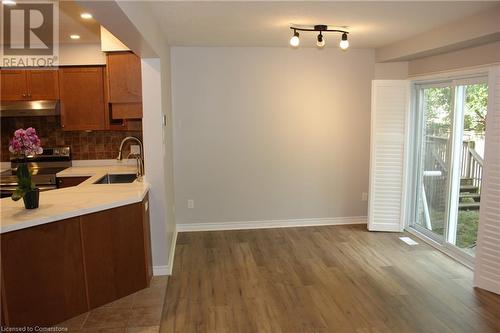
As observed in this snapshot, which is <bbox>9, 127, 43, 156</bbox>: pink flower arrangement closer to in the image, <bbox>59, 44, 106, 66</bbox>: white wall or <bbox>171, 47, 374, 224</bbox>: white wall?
<bbox>59, 44, 106, 66</bbox>: white wall

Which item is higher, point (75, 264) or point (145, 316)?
point (75, 264)

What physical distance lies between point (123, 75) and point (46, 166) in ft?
6.50

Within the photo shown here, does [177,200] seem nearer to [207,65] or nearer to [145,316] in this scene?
[207,65]

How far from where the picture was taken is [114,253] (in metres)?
3.18

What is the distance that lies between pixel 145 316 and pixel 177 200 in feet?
7.57

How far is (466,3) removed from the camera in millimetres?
2975

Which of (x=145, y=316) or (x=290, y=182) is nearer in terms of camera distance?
(x=145, y=316)

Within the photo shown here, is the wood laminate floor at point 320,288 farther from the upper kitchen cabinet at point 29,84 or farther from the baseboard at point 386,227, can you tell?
the upper kitchen cabinet at point 29,84

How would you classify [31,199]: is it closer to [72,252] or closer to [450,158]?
[72,252]

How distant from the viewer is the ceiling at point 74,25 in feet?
10.7

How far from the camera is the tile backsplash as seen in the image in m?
5.01

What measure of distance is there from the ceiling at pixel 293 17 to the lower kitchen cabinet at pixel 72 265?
171 centimetres

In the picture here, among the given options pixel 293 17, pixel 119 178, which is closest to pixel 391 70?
pixel 293 17

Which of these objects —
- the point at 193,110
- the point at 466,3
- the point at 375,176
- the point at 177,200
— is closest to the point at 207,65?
the point at 193,110
